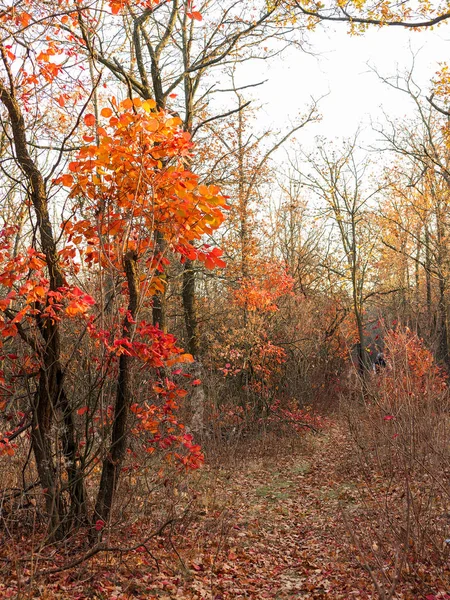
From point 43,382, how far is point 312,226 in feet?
64.8

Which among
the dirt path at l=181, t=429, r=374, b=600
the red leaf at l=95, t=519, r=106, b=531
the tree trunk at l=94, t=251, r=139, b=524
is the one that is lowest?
the dirt path at l=181, t=429, r=374, b=600

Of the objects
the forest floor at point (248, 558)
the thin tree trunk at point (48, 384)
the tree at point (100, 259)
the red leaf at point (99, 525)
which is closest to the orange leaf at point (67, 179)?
the tree at point (100, 259)

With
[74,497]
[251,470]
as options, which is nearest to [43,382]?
[74,497]

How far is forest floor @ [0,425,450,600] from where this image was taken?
470 cm

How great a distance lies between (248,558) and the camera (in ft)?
20.3

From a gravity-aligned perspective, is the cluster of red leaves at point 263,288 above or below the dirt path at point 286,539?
above

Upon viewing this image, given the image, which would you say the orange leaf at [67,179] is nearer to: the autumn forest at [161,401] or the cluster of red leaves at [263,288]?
the autumn forest at [161,401]

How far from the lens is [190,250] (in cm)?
441

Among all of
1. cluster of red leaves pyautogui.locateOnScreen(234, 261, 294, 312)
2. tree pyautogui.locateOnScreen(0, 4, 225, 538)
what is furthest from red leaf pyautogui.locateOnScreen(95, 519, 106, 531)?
cluster of red leaves pyautogui.locateOnScreen(234, 261, 294, 312)

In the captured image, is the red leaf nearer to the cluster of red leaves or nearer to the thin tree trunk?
the thin tree trunk

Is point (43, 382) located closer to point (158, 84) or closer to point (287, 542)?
point (287, 542)

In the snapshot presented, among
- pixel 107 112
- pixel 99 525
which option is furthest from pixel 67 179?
pixel 99 525

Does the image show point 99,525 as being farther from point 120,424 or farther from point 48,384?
point 48,384

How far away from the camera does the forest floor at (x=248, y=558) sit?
470 centimetres
